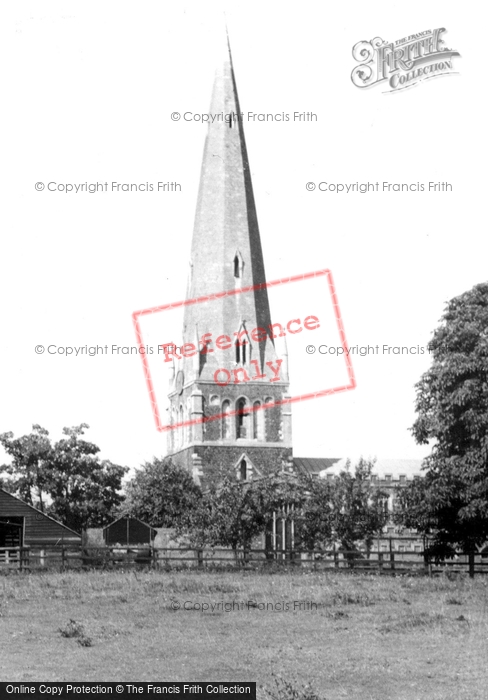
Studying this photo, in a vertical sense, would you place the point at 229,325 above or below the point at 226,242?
below

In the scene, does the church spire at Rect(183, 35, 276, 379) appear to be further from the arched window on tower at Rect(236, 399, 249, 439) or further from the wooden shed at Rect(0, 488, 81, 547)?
the wooden shed at Rect(0, 488, 81, 547)

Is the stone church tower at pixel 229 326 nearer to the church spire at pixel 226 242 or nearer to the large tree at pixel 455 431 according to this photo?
the church spire at pixel 226 242

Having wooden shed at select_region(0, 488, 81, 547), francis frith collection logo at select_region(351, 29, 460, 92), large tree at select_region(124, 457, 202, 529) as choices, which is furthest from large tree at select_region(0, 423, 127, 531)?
francis frith collection logo at select_region(351, 29, 460, 92)

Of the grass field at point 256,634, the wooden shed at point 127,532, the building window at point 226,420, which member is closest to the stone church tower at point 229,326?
the building window at point 226,420

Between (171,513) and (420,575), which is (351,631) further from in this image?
(171,513)

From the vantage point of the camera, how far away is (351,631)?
1716 centimetres

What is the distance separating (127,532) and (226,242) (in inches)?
945

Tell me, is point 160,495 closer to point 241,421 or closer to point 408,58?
point 241,421

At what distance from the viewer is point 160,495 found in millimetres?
65750

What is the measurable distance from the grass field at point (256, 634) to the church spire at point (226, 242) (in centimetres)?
4893

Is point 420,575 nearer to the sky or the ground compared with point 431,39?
nearer to the ground

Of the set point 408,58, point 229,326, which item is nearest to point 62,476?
point 229,326

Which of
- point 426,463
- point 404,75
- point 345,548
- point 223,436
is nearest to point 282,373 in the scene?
point 223,436

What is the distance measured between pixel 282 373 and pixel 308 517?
33.8 m
